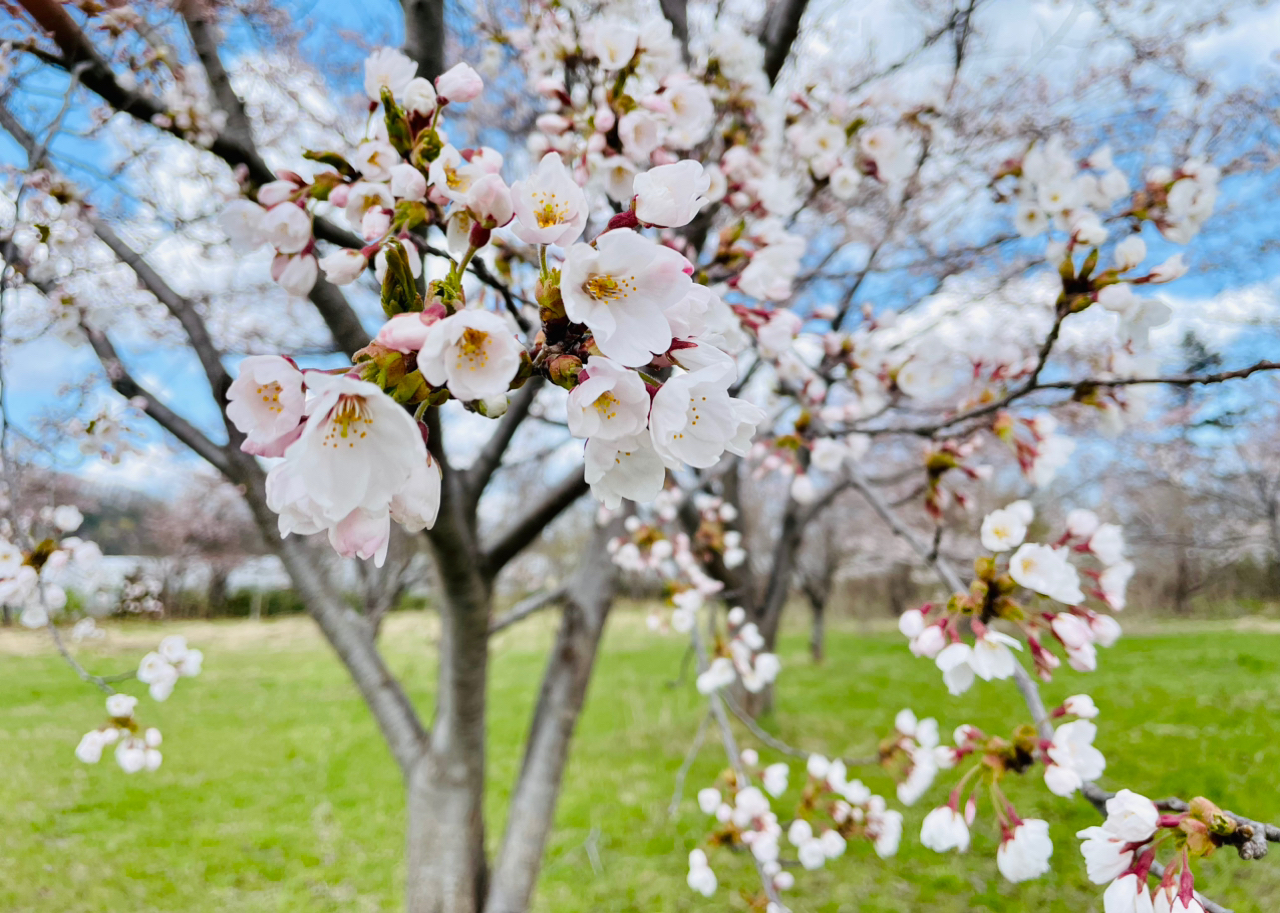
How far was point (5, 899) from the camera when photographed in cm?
338

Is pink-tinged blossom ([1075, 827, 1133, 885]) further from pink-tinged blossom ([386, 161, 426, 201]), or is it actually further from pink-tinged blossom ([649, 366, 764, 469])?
pink-tinged blossom ([386, 161, 426, 201])

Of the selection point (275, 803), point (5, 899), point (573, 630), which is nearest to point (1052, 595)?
point (573, 630)

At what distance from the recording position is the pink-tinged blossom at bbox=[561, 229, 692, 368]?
19.8 inches

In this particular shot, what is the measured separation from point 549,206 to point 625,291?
13 centimetres

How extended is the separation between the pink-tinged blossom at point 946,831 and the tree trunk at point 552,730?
1739 mm

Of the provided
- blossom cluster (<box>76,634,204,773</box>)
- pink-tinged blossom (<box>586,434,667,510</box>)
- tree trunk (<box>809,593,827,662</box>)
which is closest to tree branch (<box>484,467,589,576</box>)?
blossom cluster (<box>76,634,204,773</box>)

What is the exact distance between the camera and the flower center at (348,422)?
488 millimetres

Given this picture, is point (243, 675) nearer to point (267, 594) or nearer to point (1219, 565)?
point (267, 594)

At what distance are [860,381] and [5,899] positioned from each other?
489 centimetres

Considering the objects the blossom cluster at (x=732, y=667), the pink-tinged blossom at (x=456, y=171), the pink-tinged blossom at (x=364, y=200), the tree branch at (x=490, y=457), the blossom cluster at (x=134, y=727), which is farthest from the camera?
the blossom cluster at (x=732, y=667)

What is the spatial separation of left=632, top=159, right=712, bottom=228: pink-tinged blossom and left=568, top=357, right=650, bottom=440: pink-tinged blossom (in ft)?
0.51

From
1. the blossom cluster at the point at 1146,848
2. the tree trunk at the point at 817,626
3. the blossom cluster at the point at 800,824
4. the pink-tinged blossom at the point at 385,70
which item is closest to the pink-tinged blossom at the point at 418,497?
the pink-tinged blossom at the point at 385,70

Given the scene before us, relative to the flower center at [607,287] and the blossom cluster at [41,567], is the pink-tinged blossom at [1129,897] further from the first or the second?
the blossom cluster at [41,567]

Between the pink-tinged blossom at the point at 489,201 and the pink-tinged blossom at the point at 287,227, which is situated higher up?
the pink-tinged blossom at the point at 287,227
